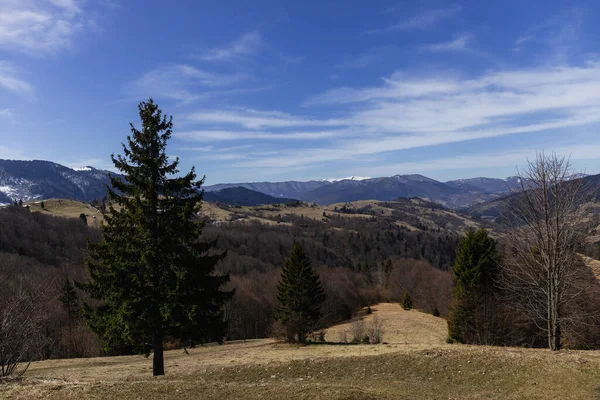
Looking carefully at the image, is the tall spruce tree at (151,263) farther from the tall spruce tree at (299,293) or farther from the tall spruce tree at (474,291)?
the tall spruce tree at (474,291)

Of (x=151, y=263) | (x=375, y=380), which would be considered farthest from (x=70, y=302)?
(x=375, y=380)

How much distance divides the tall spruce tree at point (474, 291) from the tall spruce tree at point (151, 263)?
2584 cm

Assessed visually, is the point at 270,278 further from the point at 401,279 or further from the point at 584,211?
the point at 584,211

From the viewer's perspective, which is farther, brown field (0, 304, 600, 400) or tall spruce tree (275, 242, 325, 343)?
tall spruce tree (275, 242, 325, 343)

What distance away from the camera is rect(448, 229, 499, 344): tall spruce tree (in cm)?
3497

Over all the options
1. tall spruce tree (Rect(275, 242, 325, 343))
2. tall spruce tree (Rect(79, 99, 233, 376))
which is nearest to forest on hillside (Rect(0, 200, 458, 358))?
tall spruce tree (Rect(79, 99, 233, 376))

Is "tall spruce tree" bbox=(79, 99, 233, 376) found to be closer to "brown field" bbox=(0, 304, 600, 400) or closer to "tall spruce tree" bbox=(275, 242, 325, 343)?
"brown field" bbox=(0, 304, 600, 400)

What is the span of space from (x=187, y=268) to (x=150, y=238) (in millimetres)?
2495

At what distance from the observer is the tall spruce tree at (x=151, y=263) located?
1909 centimetres

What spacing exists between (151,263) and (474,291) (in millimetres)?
30455

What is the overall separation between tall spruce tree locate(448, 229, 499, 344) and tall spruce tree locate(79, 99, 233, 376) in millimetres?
25841

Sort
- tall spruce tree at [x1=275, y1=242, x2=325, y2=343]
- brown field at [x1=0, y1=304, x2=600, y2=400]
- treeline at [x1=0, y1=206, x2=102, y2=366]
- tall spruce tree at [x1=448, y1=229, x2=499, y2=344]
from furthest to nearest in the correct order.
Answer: tall spruce tree at [x1=275, y1=242, x2=325, y2=343]
tall spruce tree at [x1=448, y1=229, x2=499, y2=344]
treeline at [x1=0, y1=206, x2=102, y2=366]
brown field at [x1=0, y1=304, x2=600, y2=400]

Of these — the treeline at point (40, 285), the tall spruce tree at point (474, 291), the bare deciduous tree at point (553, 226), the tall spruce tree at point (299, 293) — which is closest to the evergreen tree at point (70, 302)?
the treeline at point (40, 285)

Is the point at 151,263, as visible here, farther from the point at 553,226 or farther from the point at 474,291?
the point at 474,291
